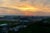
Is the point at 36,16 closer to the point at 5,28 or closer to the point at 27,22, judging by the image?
the point at 27,22

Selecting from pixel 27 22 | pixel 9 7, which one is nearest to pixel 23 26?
pixel 27 22

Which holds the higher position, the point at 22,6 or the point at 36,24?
the point at 22,6

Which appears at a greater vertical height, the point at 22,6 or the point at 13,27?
the point at 22,6

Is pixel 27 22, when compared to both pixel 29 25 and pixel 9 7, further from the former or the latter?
pixel 9 7

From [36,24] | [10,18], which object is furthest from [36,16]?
[10,18]

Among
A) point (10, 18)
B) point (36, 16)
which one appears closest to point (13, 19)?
point (10, 18)

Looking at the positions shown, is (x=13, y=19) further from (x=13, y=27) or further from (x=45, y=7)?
(x=45, y=7)

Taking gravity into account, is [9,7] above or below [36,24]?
above
